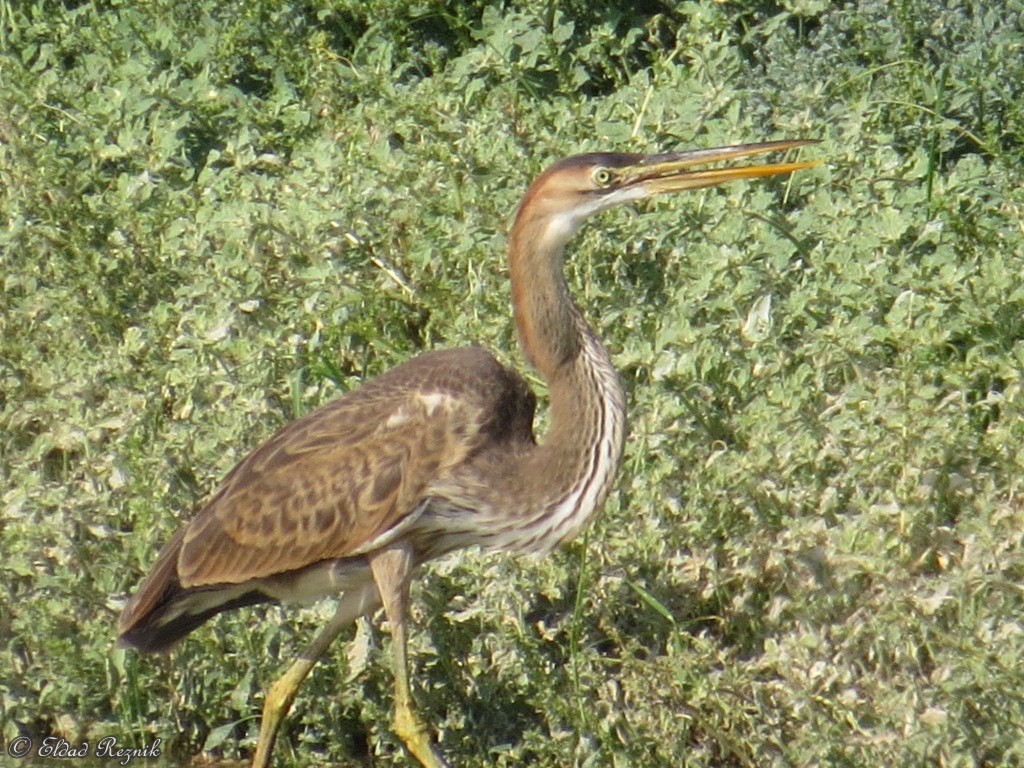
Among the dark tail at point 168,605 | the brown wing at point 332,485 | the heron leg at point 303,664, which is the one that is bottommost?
the heron leg at point 303,664

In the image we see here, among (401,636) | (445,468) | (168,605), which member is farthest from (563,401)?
(168,605)

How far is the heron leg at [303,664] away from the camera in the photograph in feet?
19.2

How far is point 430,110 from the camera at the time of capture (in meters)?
7.54

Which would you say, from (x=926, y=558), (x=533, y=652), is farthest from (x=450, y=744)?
(x=926, y=558)

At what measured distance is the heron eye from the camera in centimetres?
569

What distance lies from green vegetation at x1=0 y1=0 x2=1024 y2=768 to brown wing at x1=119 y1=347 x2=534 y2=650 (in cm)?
41

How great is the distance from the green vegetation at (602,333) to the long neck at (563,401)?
0.33 metres

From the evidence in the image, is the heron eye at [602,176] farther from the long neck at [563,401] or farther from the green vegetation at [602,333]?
the green vegetation at [602,333]

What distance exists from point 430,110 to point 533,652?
8.12ft

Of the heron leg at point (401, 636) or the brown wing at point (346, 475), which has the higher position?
the brown wing at point (346, 475)

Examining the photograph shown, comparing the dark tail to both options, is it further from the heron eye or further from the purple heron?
the heron eye

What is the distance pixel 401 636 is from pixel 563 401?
30.8 inches

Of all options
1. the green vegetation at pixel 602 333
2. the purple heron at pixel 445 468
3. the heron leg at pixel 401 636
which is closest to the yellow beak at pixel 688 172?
the purple heron at pixel 445 468

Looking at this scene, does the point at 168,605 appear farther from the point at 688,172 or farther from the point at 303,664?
the point at 688,172
